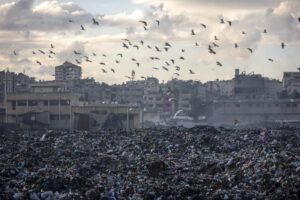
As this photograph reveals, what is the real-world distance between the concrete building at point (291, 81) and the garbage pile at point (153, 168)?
38.2 m

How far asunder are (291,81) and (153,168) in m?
48.1

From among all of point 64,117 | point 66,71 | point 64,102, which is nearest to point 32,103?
point 64,102

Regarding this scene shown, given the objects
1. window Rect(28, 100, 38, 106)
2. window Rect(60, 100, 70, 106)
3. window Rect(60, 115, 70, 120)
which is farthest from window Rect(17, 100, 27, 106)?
window Rect(60, 115, 70, 120)

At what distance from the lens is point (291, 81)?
5675 centimetres

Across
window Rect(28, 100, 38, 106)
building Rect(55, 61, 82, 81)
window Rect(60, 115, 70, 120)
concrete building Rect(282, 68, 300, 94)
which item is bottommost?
window Rect(60, 115, 70, 120)

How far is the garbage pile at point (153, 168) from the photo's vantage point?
975cm

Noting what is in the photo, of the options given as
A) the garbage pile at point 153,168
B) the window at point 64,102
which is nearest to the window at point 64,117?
the window at point 64,102

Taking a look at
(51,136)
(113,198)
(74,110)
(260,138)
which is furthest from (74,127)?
(113,198)

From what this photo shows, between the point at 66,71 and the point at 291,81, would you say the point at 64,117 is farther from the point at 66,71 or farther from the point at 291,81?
the point at 66,71

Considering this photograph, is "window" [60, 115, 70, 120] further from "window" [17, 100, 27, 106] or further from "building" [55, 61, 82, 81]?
"building" [55, 61, 82, 81]

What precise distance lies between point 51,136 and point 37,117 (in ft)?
32.9

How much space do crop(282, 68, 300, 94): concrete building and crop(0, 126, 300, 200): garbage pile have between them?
Answer: 125ft

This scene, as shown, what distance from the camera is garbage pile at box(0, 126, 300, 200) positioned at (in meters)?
9.75

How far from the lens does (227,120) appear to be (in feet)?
152
